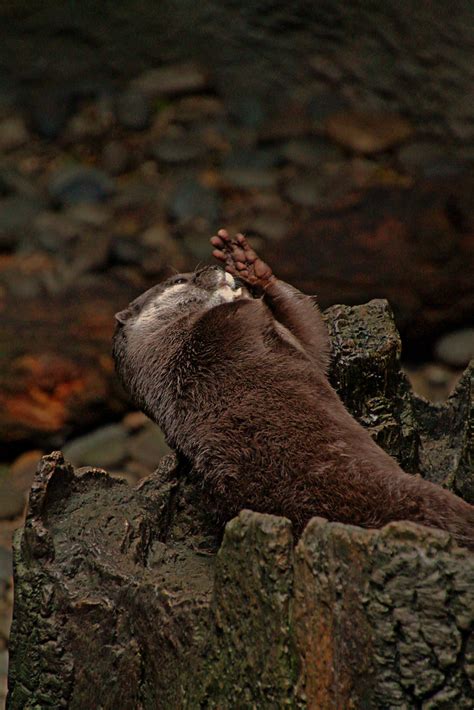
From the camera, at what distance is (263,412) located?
2.20m

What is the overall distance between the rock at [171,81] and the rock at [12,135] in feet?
2.26

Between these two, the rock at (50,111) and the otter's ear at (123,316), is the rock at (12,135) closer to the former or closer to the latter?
the rock at (50,111)

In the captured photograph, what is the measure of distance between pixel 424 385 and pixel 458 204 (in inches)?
32.7

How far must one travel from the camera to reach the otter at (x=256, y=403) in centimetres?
201

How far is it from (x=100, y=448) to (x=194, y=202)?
133 centimetres

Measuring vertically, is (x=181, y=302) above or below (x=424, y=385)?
above

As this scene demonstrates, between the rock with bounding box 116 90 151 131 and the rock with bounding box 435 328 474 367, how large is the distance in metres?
1.80

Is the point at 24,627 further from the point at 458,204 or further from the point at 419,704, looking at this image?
the point at 458,204

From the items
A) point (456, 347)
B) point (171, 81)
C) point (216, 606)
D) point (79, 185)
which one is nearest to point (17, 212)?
point (79, 185)

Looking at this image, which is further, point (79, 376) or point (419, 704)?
point (79, 376)

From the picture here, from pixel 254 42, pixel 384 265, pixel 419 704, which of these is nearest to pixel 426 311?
pixel 384 265

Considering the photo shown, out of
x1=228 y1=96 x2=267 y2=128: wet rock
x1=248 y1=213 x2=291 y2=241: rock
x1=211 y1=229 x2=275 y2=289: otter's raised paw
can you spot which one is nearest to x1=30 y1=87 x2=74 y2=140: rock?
x1=228 y1=96 x2=267 y2=128: wet rock

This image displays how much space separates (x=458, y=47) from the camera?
12.8 feet

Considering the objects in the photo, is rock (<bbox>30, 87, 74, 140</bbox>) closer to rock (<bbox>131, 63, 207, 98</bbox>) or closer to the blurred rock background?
the blurred rock background
